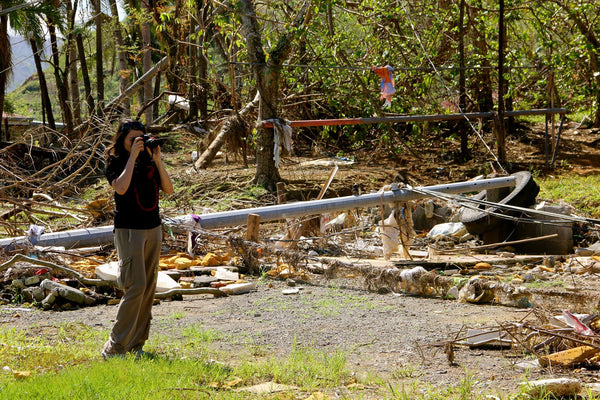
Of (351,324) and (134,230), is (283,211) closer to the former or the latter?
(351,324)

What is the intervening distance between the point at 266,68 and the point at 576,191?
19.1ft

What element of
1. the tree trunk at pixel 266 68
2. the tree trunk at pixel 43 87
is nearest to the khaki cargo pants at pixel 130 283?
the tree trunk at pixel 266 68

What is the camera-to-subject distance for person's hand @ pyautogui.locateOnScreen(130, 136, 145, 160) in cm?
440

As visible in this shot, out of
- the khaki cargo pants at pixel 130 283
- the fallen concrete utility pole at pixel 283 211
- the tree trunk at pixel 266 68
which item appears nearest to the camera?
the khaki cargo pants at pixel 130 283

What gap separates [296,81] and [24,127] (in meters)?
18.4

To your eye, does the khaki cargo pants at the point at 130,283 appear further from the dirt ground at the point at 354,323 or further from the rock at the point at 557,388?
the rock at the point at 557,388

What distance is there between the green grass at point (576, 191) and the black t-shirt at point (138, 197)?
26.7 ft

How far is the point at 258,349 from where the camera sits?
4785mm

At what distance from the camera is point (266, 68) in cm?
1217

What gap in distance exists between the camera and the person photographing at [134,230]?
440cm

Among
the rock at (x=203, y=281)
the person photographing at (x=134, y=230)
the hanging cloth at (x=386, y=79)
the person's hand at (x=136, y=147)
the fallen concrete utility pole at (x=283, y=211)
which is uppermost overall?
the hanging cloth at (x=386, y=79)

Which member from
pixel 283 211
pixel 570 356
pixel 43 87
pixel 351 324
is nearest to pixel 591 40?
pixel 283 211


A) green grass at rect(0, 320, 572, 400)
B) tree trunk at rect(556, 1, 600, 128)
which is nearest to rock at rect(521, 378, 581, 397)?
green grass at rect(0, 320, 572, 400)

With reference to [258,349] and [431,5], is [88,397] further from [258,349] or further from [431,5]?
[431,5]
